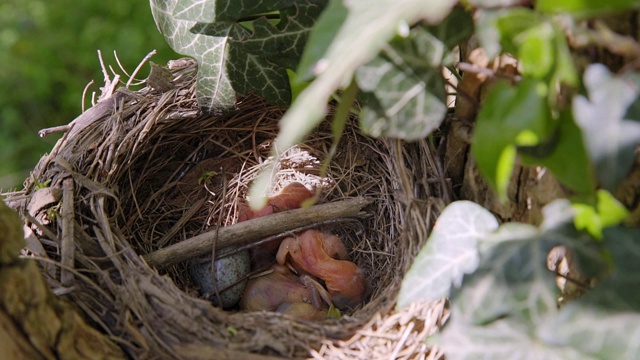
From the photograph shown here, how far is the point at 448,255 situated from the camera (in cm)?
85

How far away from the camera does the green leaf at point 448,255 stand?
839 millimetres

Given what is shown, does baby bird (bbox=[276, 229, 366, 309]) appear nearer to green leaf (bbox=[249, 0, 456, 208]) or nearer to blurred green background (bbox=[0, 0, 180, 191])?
green leaf (bbox=[249, 0, 456, 208])

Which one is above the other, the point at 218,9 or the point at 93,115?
the point at 218,9

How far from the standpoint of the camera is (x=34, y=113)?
7.48 feet

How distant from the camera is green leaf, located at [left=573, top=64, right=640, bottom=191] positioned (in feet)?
2.06

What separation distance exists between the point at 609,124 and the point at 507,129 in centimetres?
10

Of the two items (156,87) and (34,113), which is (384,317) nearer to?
(156,87)

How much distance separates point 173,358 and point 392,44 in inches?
21.3

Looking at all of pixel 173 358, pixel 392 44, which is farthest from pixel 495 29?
pixel 173 358

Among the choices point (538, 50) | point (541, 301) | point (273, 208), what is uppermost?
point (538, 50)

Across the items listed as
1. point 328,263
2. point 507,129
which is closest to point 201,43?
point 328,263

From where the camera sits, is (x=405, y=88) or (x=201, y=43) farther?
(x=201, y=43)

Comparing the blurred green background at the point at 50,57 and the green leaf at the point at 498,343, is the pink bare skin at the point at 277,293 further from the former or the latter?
the blurred green background at the point at 50,57

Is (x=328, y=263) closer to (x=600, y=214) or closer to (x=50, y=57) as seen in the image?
(x=600, y=214)
